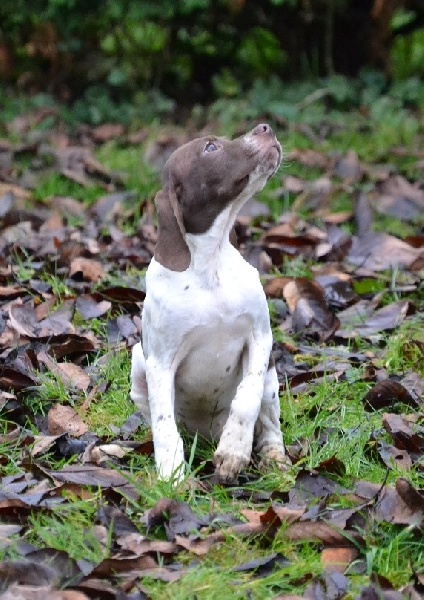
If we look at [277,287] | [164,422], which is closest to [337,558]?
[164,422]

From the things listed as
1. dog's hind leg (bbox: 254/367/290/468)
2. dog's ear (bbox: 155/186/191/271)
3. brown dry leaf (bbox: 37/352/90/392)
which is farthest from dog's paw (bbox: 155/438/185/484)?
brown dry leaf (bbox: 37/352/90/392)

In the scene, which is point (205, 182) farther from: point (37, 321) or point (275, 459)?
point (37, 321)

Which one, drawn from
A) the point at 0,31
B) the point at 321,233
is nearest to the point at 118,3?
the point at 0,31

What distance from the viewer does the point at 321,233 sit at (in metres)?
6.91

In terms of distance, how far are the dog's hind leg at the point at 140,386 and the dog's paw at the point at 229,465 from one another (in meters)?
0.57

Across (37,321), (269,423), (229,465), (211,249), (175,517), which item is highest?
(211,249)

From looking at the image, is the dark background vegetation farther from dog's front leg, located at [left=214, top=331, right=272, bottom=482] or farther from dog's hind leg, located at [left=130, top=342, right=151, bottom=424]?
dog's front leg, located at [left=214, top=331, right=272, bottom=482]

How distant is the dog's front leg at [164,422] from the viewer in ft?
12.5

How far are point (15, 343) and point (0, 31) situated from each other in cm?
546

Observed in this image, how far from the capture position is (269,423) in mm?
4160

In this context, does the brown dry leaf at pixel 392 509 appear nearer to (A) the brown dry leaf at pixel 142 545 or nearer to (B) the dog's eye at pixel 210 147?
(A) the brown dry leaf at pixel 142 545

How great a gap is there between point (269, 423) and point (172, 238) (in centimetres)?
77

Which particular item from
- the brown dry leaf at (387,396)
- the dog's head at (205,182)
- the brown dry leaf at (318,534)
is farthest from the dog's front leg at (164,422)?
the brown dry leaf at (387,396)

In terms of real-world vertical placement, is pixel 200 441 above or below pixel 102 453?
below
